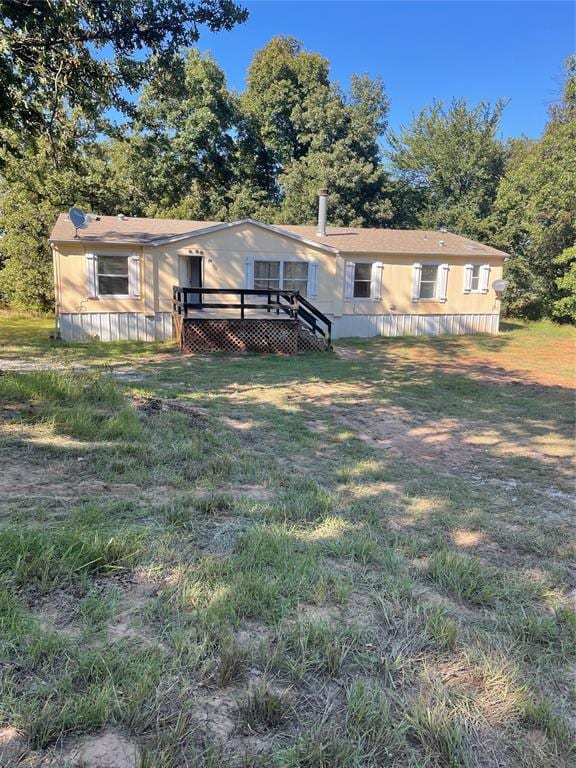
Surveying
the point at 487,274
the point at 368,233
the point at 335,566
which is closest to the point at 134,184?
the point at 368,233

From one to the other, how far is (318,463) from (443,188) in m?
23.2

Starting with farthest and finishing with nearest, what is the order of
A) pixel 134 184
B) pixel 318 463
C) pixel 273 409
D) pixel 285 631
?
pixel 134 184, pixel 273 409, pixel 318 463, pixel 285 631

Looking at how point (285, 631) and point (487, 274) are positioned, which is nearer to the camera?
point (285, 631)

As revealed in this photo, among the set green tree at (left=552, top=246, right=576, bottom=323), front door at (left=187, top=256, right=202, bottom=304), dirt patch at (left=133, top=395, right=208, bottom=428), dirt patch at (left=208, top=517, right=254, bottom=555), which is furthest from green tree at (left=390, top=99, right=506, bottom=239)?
dirt patch at (left=208, top=517, right=254, bottom=555)

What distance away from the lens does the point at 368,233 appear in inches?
674

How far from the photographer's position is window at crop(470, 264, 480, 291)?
→ 55.2ft

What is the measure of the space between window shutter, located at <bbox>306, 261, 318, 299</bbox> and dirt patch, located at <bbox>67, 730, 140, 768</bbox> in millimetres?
13638

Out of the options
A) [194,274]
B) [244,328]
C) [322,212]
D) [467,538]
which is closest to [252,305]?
[244,328]

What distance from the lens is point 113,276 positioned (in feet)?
43.4

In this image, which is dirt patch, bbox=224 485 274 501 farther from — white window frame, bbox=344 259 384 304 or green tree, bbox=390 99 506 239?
green tree, bbox=390 99 506 239

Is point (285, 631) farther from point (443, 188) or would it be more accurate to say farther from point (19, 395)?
point (443, 188)

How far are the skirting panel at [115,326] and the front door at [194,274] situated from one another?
892 mm

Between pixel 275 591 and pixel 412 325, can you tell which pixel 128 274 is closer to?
pixel 412 325

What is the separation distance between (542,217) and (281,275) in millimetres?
10719
